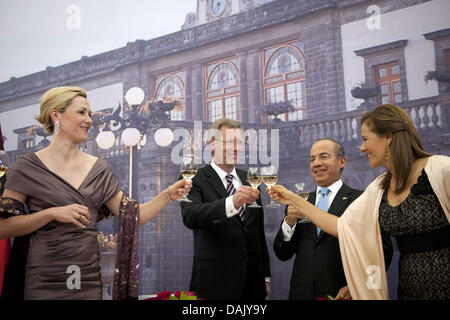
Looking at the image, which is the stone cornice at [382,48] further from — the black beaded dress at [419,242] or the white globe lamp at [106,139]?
the black beaded dress at [419,242]

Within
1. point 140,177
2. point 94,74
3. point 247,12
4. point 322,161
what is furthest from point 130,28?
point 322,161

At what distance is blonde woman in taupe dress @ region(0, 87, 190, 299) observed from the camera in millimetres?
1958

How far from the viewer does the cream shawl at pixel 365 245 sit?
6.41 feet

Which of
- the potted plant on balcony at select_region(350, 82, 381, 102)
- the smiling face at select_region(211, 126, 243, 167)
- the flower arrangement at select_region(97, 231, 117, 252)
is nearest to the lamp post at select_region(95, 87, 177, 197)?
the flower arrangement at select_region(97, 231, 117, 252)

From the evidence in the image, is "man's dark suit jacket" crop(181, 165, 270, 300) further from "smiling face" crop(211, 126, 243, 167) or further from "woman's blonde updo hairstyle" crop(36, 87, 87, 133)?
"woman's blonde updo hairstyle" crop(36, 87, 87, 133)

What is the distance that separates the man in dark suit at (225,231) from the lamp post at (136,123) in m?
2.57

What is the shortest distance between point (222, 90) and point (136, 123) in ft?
A: 3.96

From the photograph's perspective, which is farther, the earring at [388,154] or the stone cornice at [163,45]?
the stone cornice at [163,45]

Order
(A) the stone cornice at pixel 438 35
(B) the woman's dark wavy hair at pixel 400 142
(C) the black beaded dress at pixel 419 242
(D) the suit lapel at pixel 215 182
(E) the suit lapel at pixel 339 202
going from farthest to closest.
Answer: (A) the stone cornice at pixel 438 35 < (D) the suit lapel at pixel 215 182 < (E) the suit lapel at pixel 339 202 < (B) the woman's dark wavy hair at pixel 400 142 < (C) the black beaded dress at pixel 419 242

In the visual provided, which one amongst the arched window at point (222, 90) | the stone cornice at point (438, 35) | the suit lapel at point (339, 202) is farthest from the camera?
the arched window at point (222, 90)

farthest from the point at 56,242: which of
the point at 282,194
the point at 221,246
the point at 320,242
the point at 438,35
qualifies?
the point at 438,35

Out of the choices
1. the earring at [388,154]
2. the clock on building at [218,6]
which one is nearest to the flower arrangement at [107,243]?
the clock on building at [218,6]

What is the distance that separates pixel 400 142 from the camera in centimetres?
202

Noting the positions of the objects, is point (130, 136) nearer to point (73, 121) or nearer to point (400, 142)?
point (73, 121)
